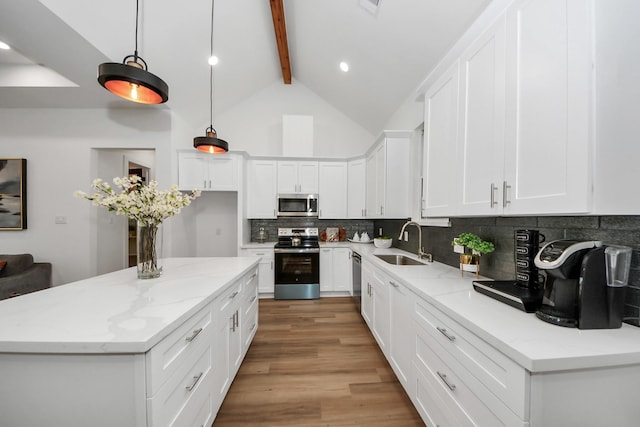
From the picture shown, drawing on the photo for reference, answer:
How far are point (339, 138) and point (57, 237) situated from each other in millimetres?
4851

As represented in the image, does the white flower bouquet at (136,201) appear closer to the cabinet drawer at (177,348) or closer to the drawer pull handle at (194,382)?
the cabinet drawer at (177,348)

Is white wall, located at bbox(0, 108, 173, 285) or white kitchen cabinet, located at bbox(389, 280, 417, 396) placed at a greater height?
white wall, located at bbox(0, 108, 173, 285)

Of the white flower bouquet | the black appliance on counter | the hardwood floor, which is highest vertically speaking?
the white flower bouquet

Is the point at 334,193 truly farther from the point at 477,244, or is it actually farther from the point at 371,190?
the point at 477,244

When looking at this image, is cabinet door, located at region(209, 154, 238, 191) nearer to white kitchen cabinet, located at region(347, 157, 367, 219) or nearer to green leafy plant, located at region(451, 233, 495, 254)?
white kitchen cabinet, located at region(347, 157, 367, 219)

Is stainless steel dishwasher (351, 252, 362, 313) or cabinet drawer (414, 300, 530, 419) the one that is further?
stainless steel dishwasher (351, 252, 362, 313)

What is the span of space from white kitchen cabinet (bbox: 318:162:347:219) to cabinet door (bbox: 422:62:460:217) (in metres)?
2.35

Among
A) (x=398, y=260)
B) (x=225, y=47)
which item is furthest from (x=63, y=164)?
(x=398, y=260)

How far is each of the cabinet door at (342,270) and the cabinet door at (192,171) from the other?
2471 millimetres

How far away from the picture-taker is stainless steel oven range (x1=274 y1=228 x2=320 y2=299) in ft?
12.6

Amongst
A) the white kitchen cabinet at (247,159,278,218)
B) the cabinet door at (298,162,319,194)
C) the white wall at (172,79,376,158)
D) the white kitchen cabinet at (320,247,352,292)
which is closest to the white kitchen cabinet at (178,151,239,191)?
the white kitchen cabinet at (247,159,278,218)

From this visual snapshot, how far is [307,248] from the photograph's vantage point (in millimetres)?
3863

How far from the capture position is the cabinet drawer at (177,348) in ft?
2.87

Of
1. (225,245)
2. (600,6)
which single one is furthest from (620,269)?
(225,245)
